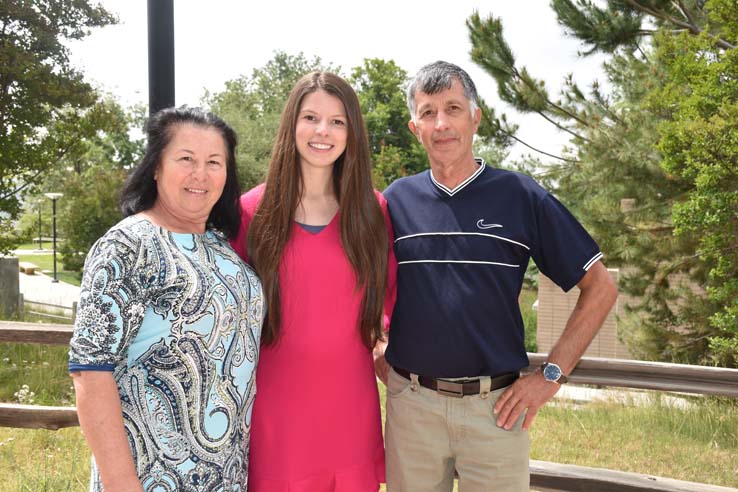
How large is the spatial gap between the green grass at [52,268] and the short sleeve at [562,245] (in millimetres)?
28084

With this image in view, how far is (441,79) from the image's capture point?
108 inches

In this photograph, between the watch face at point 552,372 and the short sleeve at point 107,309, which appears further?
the watch face at point 552,372

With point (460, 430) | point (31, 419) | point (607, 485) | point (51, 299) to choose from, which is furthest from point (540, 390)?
point (51, 299)

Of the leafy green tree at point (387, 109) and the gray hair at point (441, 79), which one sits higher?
the leafy green tree at point (387, 109)

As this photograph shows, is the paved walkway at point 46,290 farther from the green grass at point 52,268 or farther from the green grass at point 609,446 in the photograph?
the green grass at point 609,446

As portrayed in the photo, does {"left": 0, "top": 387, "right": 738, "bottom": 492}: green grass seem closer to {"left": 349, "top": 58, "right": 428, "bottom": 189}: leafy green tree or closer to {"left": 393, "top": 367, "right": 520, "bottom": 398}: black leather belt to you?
{"left": 393, "top": 367, "right": 520, "bottom": 398}: black leather belt

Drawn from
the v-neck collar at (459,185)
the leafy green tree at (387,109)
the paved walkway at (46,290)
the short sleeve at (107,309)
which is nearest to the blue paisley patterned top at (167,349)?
the short sleeve at (107,309)

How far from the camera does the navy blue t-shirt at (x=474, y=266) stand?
2.53 metres

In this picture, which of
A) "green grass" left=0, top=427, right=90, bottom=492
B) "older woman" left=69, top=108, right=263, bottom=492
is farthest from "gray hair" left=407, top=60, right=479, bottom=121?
"green grass" left=0, top=427, right=90, bottom=492

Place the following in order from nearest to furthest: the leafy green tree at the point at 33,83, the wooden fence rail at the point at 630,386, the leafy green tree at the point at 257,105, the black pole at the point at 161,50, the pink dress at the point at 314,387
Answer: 1. the pink dress at the point at 314,387
2. the black pole at the point at 161,50
3. the wooden fence rail at the point at 630,386
4. the leafy green tree at the point at 33,83
5. the leafy green tree at the point at 257,105

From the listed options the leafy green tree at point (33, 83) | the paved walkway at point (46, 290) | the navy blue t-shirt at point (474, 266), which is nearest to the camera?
the navy blue t-shirt at point (474, 266)

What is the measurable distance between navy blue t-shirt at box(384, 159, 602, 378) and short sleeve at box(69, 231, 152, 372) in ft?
3.62

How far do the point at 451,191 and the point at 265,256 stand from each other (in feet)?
2.63

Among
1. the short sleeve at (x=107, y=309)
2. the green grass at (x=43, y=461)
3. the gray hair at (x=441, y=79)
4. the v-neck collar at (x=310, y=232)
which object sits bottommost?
the green grass at (x=43, y=461)
